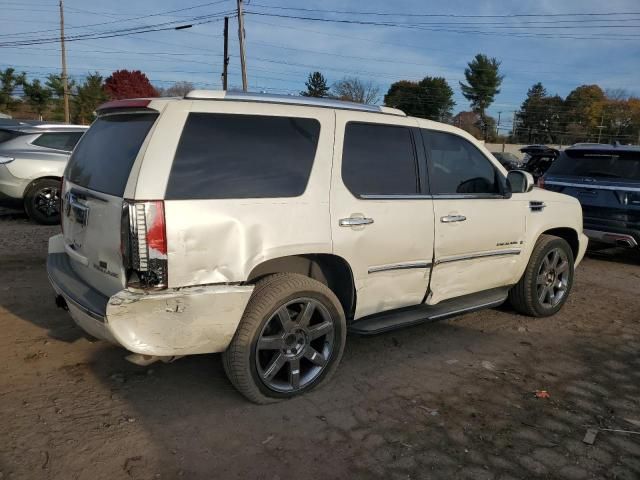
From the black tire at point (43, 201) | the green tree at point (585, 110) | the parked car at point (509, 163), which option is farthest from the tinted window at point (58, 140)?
the green tree at point (585, 110)

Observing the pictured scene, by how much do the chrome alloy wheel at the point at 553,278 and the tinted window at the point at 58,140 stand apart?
26.7ft

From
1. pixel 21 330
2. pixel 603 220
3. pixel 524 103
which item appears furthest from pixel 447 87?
pixel 21 330

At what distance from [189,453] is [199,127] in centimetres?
178

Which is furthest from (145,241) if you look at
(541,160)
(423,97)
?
(423,97)

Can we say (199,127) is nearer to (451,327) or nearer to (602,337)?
(451,327)

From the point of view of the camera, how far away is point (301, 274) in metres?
3.44

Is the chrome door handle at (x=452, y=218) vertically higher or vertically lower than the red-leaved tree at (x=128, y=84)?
lower

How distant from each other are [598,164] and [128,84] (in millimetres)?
67024

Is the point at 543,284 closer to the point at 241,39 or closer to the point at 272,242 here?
the point at 272,242

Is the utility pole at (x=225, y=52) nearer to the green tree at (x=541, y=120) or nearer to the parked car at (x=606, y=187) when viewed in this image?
the parked car at (x=606, y=187)

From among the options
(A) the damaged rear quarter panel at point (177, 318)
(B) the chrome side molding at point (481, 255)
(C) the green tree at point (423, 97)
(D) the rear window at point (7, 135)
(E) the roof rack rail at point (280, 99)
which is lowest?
(A) the damaged rear quarter panel at point (177, 318)

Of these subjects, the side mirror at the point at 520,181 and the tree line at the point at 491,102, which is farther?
the tree line at the point at 491,102

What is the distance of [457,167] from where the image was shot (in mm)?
4305

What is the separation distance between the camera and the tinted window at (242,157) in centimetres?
293
